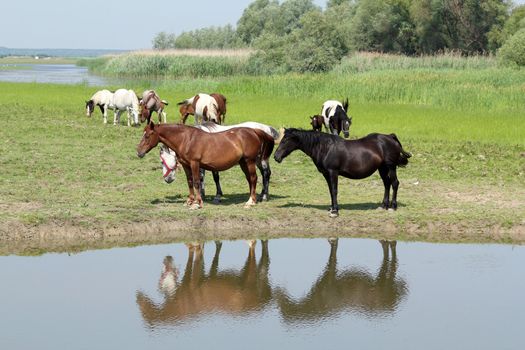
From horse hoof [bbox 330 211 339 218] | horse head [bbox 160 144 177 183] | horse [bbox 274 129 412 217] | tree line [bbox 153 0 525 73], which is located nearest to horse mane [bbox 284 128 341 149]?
horse [bbox 274 129 412 217]

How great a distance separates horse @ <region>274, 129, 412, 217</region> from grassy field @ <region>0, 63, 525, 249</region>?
2.11 ft

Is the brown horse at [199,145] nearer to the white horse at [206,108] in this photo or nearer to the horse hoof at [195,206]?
the horse hoof at [195,206]

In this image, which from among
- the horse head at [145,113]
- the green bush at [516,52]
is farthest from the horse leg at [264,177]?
the green bush at [516,52]

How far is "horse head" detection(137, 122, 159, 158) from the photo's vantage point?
1405cm

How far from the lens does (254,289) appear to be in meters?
10.8

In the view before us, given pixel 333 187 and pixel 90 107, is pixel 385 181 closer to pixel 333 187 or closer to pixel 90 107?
pixel 333 187

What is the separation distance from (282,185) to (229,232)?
3.56 meters

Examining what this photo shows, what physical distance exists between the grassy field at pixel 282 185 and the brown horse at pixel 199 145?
2.20 ft

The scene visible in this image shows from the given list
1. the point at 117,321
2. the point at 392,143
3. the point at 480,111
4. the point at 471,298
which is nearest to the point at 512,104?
the point at 480,111

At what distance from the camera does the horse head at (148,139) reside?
14.1m

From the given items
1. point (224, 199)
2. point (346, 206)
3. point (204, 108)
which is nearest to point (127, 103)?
point (204, 108)

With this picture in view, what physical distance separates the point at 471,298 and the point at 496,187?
6679 millimetres

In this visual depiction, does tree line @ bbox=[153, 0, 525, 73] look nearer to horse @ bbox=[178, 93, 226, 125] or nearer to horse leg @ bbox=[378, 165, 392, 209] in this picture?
horse @ bbox=[178, 93, 226, 125]

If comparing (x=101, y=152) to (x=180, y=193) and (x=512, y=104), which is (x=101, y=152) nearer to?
(x=180, y=193)
